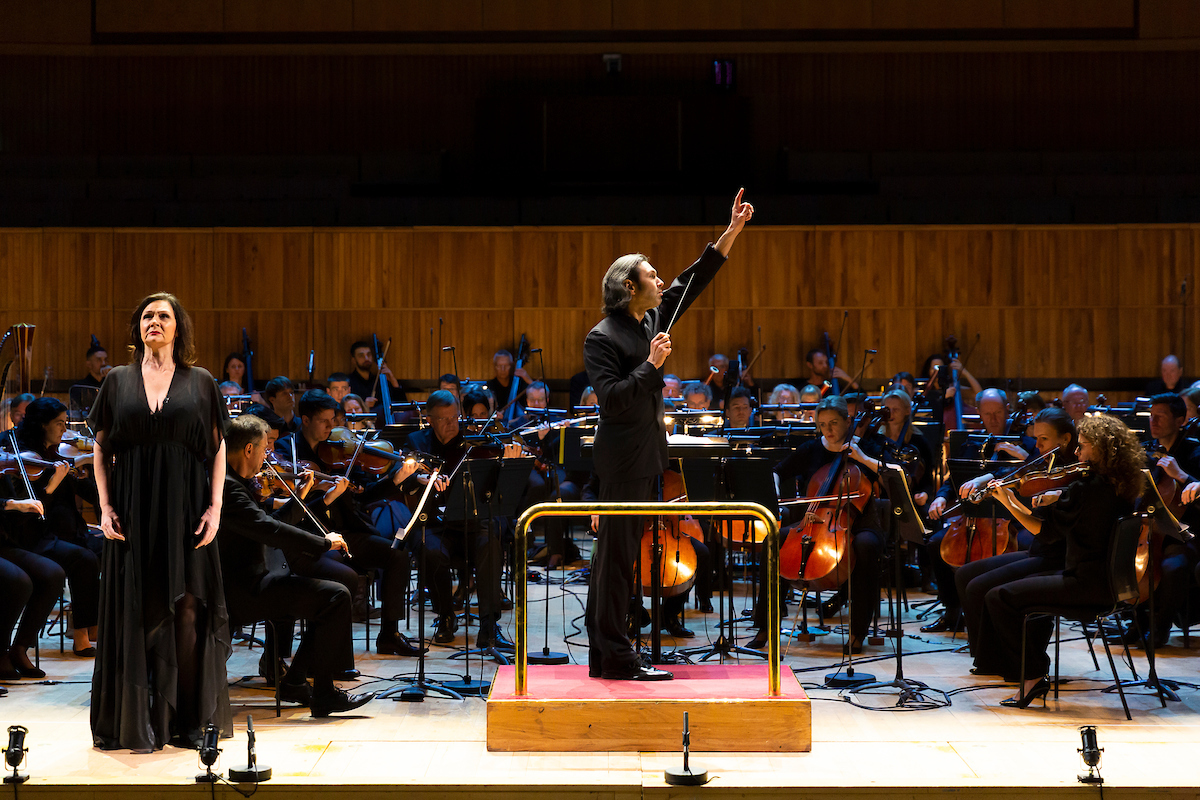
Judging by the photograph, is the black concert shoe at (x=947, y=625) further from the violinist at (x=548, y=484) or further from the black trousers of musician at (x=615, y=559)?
the black trousers of musician at (x=615, y=559)

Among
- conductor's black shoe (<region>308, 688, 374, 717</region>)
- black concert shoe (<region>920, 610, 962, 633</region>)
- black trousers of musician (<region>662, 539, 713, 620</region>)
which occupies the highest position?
black trousers of musician (<region>662, 539, 713, 620</region>)

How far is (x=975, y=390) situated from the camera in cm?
1036

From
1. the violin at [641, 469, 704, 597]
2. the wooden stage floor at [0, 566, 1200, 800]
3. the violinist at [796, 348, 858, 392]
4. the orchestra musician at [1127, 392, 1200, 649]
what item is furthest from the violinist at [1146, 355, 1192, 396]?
the violin at [641, 469, 704, 597]

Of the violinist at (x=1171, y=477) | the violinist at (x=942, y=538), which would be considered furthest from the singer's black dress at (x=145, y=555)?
the violinist at (x=1171, y=477)

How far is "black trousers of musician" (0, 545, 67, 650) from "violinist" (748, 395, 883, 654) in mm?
2998

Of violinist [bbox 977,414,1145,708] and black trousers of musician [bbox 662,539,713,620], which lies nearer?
violinist [bbox 977,414,1145,708]

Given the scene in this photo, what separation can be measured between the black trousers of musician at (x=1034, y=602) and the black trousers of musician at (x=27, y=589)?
12.5ft

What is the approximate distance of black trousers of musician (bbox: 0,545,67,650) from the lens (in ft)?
15.7

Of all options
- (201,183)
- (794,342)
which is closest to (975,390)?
(794,342)

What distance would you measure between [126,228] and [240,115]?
2.16 metres

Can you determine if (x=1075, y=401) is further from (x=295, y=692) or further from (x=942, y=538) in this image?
(x=295, y=692)

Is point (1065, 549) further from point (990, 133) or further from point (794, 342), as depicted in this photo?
point (990, 133)

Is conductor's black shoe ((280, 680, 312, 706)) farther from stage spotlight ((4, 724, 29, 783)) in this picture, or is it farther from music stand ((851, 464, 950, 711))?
music stand ((851, 464, 950, 711))

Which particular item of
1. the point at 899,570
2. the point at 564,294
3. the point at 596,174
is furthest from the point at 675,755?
the point at 596,174
